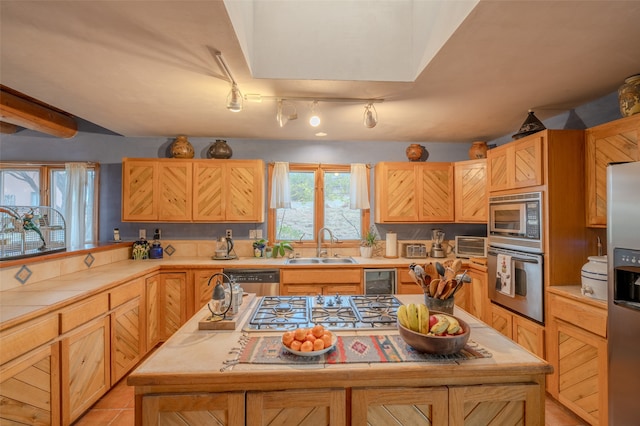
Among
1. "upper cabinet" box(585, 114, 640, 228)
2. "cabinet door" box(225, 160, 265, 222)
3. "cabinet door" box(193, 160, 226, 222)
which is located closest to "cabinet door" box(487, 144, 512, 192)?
"upper cabinet" box(585, 114, 640, 228)

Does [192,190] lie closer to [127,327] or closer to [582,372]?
[127,327]

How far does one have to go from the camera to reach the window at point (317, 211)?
159 inches

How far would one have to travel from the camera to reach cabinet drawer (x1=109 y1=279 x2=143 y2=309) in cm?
243

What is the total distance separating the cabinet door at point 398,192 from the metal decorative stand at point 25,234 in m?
3.41

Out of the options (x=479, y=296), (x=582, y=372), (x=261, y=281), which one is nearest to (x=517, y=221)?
(x=479, y=296)

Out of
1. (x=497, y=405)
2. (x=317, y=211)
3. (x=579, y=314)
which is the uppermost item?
(x=317, y=211)

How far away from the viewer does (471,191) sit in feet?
11.8

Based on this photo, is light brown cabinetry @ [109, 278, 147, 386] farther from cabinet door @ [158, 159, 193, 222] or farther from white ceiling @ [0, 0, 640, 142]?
white ceiling @ [0, 0, 640, 142]

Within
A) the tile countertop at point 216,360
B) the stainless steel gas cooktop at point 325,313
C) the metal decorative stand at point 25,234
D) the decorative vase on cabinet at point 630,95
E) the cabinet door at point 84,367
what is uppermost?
the decorative vase on cabinet at point 630,95

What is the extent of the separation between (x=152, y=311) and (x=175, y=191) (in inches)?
54.9

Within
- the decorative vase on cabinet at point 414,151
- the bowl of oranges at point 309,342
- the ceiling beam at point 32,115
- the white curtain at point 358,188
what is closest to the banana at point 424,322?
the bowl of oranges at point 309,342

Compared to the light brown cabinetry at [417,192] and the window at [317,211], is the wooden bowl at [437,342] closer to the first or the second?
the light brown cabinetry at [417,192]

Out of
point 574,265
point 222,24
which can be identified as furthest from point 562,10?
point 574,265

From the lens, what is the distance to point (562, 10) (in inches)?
56.0
